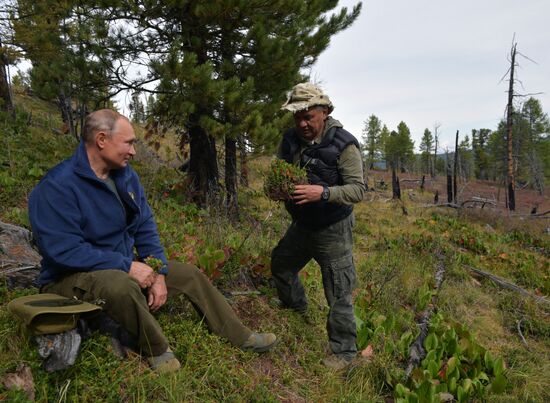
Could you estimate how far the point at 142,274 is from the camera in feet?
8.68

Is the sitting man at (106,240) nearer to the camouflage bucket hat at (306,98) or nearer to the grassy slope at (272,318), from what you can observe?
the grassy slope at (272,318)

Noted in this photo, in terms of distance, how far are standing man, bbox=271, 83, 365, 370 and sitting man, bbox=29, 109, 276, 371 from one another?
0.99 meters

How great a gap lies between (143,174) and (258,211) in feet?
9.23

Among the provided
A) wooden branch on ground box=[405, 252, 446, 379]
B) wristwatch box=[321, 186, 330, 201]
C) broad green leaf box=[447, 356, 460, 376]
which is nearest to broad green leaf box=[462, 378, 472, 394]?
broad green leaf box=[447, 356, 460, 376]

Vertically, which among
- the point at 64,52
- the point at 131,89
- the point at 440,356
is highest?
the point at 64,52

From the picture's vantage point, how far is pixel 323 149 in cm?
312

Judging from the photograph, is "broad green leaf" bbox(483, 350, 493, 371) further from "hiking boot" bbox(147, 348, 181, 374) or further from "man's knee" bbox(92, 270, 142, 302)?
"man's knee" bbox(92, 270, 142, 302)

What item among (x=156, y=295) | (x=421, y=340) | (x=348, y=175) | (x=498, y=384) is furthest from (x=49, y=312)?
(x=498, y=384)

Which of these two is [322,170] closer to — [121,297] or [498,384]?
[121,297]

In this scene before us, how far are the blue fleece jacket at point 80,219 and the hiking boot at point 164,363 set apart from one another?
587 millimetres

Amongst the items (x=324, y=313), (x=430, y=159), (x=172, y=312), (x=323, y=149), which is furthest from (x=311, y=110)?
(x=430, y=159)

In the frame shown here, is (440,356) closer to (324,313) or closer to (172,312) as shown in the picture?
(324,313)

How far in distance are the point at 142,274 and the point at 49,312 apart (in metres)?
0.67

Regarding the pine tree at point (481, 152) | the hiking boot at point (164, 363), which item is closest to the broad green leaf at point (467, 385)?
the hiking boot at point (164, 363)
